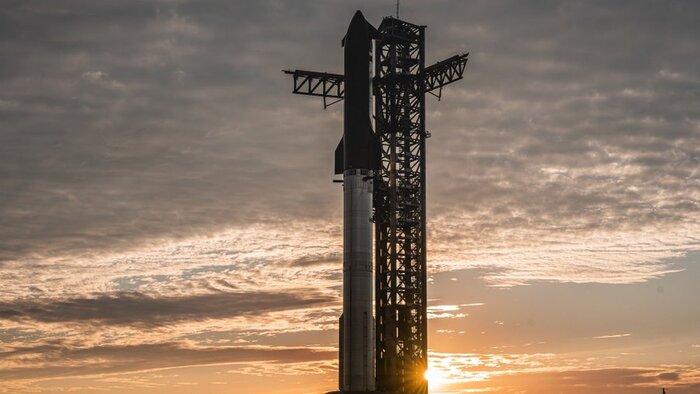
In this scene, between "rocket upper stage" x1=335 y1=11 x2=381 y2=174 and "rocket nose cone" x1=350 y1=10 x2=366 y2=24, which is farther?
"rocket nose cone" x1=350 y1=10 x2=366 y2=24

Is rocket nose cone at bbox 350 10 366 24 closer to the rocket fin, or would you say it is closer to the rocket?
the rocket

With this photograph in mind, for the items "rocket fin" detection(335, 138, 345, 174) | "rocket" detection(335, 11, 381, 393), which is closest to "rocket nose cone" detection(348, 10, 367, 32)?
"rocket" detection(335, 11, 381, 393)

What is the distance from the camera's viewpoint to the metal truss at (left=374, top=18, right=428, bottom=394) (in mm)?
100125

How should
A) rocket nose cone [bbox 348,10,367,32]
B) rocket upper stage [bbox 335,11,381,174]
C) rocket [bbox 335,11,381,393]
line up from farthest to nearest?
rocket nose cone [bbox 348,10,367,32], rocket upper stage [bbox 335,11,381,174], rocket [bbox 335,11,381,393]

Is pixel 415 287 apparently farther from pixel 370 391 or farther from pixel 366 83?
pixel 366 83

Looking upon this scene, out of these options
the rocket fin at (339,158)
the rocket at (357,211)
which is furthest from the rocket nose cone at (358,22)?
the rocket fin at (339,158)

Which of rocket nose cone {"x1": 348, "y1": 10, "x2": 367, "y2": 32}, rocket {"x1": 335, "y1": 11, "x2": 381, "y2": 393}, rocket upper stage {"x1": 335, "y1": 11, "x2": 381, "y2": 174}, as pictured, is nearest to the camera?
rocket {"x1": 335, "y1": 11, "x2": 381, "y2": 393}

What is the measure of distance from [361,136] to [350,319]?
17.4 metres

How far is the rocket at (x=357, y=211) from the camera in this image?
297ft

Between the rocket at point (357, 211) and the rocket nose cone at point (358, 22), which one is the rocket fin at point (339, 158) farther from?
the rocket nose cone at point (358, 22)

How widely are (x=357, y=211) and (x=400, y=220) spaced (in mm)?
9297

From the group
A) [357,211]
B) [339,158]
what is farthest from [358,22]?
[357,211]

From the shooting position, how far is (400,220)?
332 feet

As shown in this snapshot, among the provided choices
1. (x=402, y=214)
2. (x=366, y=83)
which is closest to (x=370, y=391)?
(x=402, y=214)
